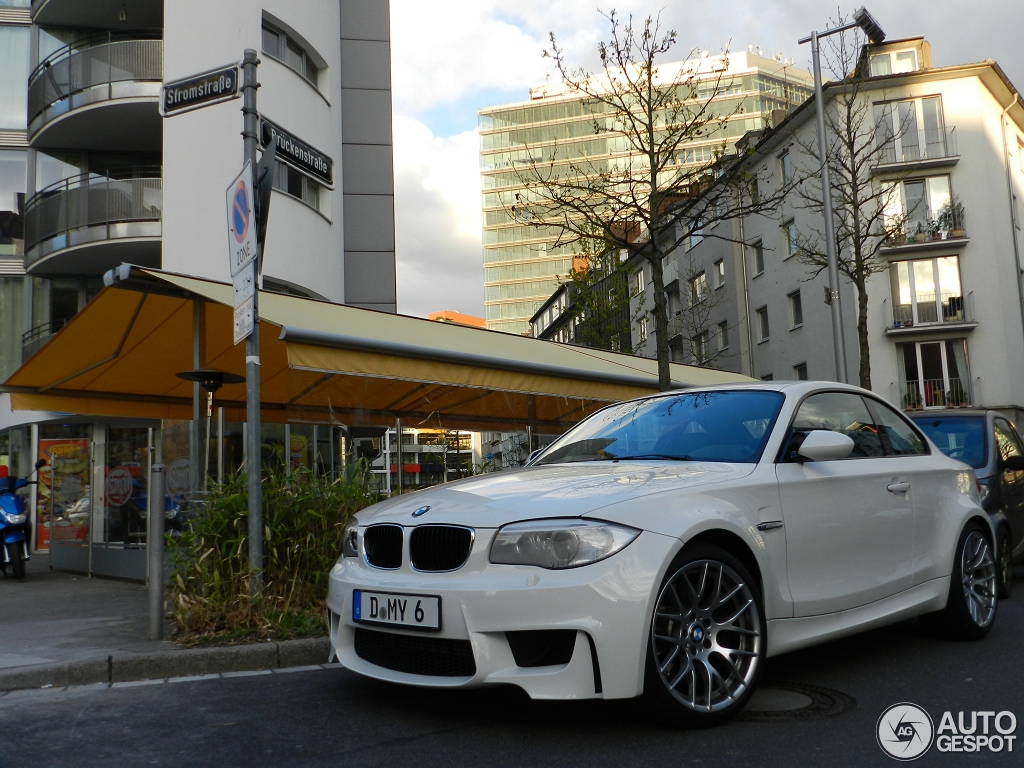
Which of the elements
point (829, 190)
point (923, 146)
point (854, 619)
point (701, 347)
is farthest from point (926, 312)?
point (854, 619)

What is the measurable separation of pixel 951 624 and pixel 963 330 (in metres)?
32.6

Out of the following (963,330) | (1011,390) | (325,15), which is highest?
(325,15)

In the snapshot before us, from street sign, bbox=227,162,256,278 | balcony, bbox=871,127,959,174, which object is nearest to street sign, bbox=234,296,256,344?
street sign, bbox=227,162,256,278

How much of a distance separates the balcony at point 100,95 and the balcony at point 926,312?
25.7 metres

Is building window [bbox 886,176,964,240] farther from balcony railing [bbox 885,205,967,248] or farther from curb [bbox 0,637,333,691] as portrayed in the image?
curb [bbox 0,637,333,691]

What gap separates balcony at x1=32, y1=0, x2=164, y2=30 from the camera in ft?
67.7

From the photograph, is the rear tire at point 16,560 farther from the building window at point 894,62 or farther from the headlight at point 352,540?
the building window at point 894,62

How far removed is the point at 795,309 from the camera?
38.0 m

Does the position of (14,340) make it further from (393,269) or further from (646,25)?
(646,25)

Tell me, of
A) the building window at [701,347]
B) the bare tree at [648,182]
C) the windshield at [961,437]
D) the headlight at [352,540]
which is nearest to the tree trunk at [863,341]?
the bare tree at [648,182]

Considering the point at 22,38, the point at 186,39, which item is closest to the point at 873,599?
the point at 186,39

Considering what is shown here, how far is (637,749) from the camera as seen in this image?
3.63 metres

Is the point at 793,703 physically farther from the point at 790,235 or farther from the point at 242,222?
the point at 790,235

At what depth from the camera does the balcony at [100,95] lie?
1953cm
